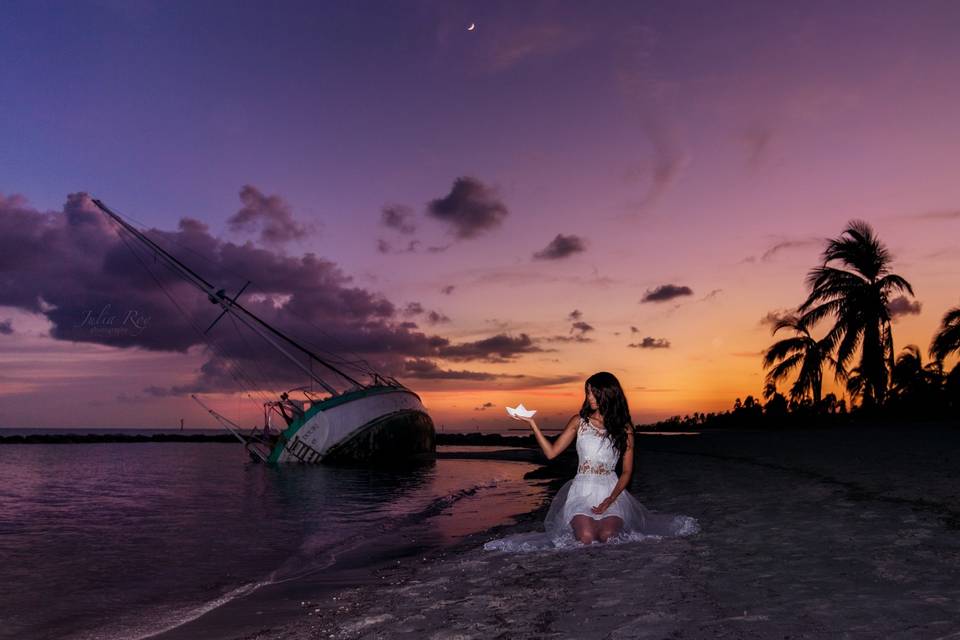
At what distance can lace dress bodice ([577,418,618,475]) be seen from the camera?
8.79m

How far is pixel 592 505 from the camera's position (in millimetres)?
8898

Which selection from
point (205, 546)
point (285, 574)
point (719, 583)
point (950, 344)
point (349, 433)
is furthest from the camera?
point (349, 433)

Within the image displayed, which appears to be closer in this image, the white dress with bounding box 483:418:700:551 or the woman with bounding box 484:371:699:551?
the woman with bounding box 484:371:699:551

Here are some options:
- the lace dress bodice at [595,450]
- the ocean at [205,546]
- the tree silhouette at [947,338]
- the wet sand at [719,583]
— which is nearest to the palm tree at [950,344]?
the tree silhouette at [947,338]

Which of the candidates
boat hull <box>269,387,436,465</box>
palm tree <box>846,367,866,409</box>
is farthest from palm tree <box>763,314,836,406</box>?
boat hull <box>269,387,436,465</box>

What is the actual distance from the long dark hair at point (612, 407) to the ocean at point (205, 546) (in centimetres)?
364

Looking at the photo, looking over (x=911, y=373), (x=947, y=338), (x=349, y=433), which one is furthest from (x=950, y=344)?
(x=349, y=433)

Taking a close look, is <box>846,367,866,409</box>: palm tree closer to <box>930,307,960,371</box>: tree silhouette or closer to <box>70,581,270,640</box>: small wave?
<box>930,307,960,371</box>: tree silhouette

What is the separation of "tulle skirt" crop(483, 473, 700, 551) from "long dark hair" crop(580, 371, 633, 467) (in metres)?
0.58

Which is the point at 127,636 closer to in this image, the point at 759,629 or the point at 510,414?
the point at 510,414

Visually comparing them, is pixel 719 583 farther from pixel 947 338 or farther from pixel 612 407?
pixel 947 338

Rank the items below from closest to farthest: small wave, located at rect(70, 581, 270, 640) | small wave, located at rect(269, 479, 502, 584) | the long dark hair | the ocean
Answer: small wave, located at rect(70, 581, 270, 640) < the ocean < the long dark hair < small wave, located at rect(269, 479, 502, 584)

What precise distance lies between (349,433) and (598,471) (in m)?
44.0

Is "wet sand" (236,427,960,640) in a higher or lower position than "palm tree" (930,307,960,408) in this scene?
lower
